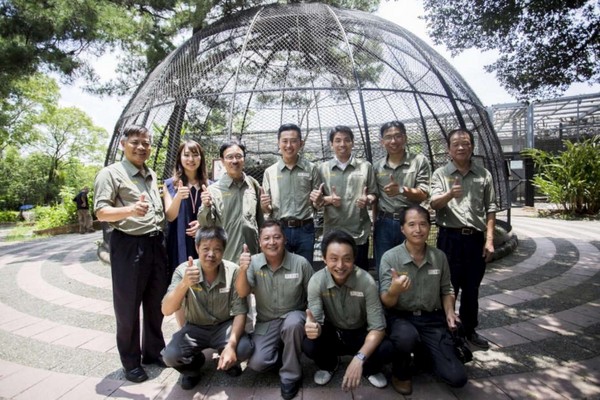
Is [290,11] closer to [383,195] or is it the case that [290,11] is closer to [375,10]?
[375,10]

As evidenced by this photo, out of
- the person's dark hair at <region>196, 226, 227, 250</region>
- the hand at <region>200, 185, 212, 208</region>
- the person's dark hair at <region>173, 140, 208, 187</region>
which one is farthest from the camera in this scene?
the person's dark hair at <region>173, 140, 208, 187</region>

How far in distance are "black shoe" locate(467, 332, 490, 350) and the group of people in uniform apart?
16 mm

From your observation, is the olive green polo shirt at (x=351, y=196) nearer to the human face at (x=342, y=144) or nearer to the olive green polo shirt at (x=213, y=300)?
the human face at (x=342, y=144)

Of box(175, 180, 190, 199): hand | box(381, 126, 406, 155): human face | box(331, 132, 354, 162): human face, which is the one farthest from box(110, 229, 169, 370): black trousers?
box(381, 126, 406, 155): human face

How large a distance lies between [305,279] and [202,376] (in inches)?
40.5

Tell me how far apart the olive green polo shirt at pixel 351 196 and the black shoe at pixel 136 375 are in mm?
1796

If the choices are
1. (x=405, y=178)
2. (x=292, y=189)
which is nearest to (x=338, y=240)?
(x=292, y=189)

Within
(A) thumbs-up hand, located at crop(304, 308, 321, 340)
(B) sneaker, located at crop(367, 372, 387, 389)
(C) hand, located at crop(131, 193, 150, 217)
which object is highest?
(C) hand, located at crop(131, 193, 150, 217)

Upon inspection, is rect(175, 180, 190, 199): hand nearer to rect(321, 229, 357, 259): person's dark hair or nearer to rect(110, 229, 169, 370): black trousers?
rect(110, 229, 169, 370): black trousers

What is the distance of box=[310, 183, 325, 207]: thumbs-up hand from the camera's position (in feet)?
9.83

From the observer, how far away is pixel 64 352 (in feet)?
9.92

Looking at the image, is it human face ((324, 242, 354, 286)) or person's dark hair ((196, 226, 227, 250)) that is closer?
human face ((324, 242, 354, 286))

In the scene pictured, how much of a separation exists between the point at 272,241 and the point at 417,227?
1.04 m

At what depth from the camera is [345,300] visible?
8.16ft
